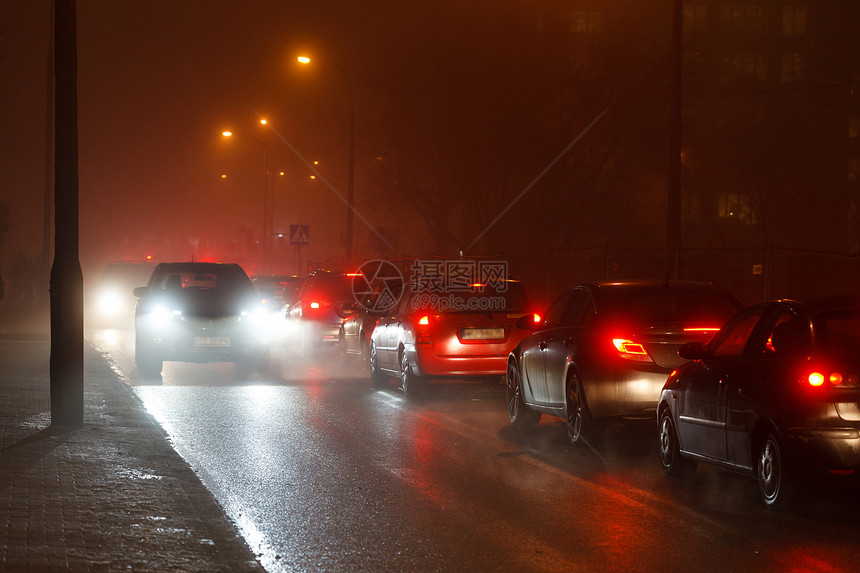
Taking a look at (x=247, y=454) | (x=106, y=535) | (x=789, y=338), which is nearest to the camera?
(x=106, y=535)

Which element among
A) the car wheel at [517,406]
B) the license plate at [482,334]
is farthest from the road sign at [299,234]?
the car wheel at [517,406]

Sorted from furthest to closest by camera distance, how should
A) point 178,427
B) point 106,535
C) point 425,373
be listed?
point 425,373, point 178,427, point 106,535

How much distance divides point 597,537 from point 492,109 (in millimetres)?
39119

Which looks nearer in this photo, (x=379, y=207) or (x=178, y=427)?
(x=178, y=427)

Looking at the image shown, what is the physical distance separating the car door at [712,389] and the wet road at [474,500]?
1.26 ft

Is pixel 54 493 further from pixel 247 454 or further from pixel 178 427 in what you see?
pixel 178 427

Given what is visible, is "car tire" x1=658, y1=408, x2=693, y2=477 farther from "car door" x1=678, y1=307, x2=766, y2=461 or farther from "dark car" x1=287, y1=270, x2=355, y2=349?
"dark car" x1=287, y1=270, x2=355, y2=349

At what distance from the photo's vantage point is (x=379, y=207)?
49531mm

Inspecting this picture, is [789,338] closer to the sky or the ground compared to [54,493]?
closer to the sky

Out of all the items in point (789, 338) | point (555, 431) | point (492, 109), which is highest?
point (492, 109)

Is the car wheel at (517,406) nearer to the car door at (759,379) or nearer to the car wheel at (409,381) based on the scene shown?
the car wheel at (409,381)

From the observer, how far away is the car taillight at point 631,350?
9977 millimetres

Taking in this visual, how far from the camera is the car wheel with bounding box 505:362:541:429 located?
12.2 m

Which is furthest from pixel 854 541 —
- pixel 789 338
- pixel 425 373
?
pixel 425 373
